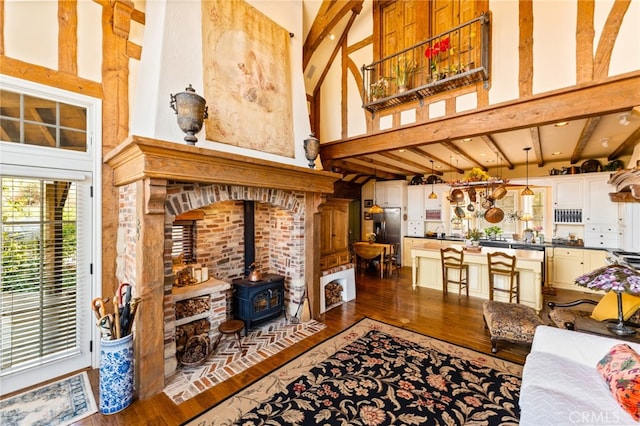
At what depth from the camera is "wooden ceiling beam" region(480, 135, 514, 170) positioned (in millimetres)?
4154

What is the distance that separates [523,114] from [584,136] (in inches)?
87.8

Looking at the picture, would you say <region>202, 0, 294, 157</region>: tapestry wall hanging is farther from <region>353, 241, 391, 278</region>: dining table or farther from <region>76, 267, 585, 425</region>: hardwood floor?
<region>353, 241, 391, 278</region>: dining table

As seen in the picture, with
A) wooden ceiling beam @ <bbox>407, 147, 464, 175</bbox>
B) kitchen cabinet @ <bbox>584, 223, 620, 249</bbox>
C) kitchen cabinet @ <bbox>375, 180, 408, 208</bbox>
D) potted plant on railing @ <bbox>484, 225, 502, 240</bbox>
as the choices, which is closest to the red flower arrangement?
wooden ceiling beam @ <bbox>407, 147, 464, 175</bbox>

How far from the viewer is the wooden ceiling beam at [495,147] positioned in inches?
164

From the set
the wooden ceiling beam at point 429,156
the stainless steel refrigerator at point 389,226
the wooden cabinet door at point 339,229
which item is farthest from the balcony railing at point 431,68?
the stainless steel refrigerator at point 389,226

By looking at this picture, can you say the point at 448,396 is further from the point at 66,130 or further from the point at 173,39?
the point at 66,130

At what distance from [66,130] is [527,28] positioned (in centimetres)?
498

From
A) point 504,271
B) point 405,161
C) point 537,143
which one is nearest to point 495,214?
point 504,271

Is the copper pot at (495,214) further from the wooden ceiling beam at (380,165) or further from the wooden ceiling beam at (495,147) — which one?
the wooden ceiling beam at (380,165)

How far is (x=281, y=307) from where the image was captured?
12.3ft

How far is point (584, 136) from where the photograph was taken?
13.2 ft

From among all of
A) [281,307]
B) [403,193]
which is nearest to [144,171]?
[281,307]

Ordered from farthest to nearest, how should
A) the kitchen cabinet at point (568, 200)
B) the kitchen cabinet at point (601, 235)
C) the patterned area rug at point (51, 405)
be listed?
the kitchen cabinet at point (568, 200) → the kitchen cabinet at point (601, 235) → the patterned area rug at point (51, 405)

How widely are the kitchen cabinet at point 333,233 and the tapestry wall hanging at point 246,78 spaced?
1.79 meters
